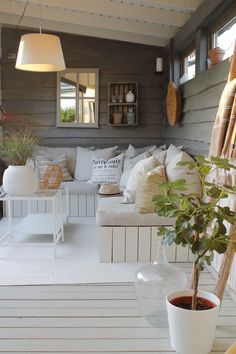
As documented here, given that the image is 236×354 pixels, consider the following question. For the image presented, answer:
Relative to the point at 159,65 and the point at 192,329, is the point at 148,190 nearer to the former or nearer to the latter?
the point at 192,329

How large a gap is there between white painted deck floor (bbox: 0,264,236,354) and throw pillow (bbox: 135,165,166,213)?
0.71 metres

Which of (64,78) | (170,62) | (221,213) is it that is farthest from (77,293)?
(64,78)

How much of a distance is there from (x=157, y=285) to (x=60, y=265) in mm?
1146

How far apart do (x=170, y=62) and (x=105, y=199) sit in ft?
7.05

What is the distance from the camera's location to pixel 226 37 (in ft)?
10.4

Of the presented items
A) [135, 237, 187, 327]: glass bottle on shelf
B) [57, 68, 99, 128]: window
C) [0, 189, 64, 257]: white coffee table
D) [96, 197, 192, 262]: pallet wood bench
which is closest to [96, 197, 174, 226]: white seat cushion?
[96, 197, 192, 262]: pallet wood bench

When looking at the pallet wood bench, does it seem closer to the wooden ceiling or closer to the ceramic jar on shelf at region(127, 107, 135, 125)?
the wooden ceiling

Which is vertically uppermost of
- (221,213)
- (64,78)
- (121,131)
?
(64,78)

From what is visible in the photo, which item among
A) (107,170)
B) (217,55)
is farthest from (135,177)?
(107,170)

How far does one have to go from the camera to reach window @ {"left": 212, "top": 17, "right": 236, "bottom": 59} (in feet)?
9.86

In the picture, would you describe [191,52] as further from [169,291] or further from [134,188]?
[169,291]

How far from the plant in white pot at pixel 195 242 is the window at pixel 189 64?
2549 millimetres

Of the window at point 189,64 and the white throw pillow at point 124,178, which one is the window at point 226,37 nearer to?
the window at point 189,64

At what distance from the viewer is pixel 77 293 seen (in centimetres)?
248
